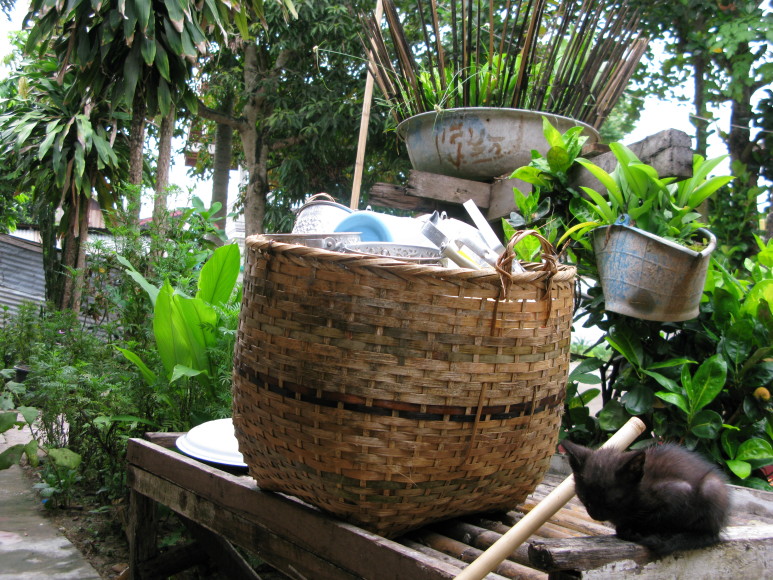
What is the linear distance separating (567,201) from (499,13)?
6795 millimetres

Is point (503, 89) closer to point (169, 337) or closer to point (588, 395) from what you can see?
point (588, 395)

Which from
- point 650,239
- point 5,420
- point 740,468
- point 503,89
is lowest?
point 5,420

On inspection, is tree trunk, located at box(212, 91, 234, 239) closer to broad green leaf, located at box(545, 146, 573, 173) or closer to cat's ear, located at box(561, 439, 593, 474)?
broad green leaf, located at box(545, 146, 573, 173)

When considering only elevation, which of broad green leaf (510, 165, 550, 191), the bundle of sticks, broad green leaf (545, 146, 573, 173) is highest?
the bundle of sticks

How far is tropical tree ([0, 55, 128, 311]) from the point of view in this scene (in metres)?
5.81

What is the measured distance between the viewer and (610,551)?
0.89 m

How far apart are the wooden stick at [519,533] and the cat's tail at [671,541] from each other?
0.37 feet

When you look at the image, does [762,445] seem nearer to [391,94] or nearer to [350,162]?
[391,94]

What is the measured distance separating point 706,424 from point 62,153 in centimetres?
570

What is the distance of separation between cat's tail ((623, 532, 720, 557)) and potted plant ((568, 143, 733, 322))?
949mm

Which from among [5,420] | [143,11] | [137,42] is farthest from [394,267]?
[137,42]

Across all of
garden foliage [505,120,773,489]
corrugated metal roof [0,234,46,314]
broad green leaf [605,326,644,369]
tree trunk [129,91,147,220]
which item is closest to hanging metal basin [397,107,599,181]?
garden foliage [505,120,773,489]

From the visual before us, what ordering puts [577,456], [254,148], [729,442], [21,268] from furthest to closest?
1. [254,148]
2. [21,268]
3. [729,442]
4. [577,456]

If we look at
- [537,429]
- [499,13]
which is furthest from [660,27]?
[537,429]
